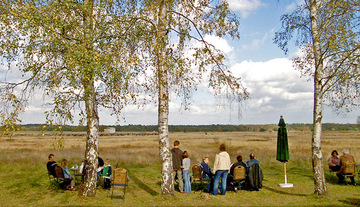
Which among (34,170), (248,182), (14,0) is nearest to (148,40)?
(14,0)

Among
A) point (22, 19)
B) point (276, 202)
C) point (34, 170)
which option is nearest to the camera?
point (22, 19)

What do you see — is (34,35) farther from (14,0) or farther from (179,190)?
(179,190)

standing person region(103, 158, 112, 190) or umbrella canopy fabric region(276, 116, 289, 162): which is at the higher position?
umbrella canopy fabric region(276, 116, 289, 162)

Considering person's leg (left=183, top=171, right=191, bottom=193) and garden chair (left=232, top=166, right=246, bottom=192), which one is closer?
person's leg (left=183, top=171, right=191, bottom=193)

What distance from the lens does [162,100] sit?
953 centimetres

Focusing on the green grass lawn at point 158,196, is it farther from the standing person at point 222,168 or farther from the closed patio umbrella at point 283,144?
the closed patio umbrella at point 283,144

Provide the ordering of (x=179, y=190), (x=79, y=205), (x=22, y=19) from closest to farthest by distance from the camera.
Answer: (x=22, y=19) < (x=79, y=205) < (x=179, y=190)

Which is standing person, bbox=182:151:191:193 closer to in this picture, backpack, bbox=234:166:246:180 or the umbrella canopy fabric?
backpack, bbox=234:166:246:180

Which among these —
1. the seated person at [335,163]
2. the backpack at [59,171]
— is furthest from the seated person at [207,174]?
the seated person at [335,163]

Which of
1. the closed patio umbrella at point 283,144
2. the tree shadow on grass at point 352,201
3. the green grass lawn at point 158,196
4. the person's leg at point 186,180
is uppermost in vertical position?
the closed patio umbrella at point 283,144

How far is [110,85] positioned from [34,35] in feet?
8.28

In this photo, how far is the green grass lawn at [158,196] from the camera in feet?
29.7

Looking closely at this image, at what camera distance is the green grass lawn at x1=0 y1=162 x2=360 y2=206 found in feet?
29.7

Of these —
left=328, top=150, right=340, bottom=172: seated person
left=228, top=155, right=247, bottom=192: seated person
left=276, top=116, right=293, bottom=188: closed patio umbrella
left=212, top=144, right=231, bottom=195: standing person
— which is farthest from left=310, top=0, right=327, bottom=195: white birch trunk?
left=328, top=150, right=340, bottom=172: seated person
